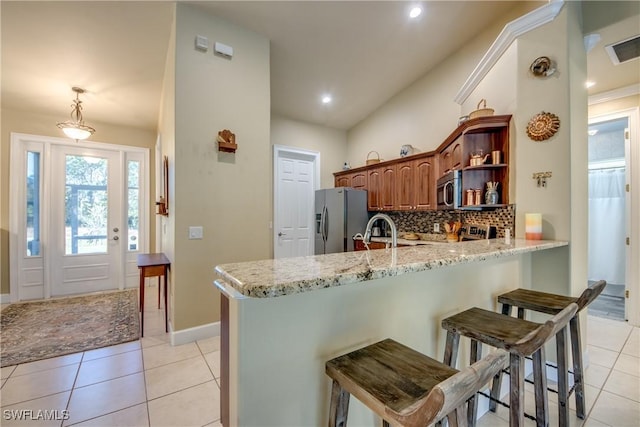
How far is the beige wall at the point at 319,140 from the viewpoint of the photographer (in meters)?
4.84

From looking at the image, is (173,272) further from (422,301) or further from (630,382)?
(630,382)

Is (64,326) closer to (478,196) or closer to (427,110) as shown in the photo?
(478,196)

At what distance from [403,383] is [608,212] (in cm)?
537

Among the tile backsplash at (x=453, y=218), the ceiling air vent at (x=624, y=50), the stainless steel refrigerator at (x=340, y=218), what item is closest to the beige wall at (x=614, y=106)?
the ceiling air vent at (x=624, y=50)

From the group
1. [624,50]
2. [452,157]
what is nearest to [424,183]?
[452,157]

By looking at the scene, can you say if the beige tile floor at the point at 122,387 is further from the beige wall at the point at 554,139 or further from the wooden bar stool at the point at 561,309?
the beige wall at the point at 554,139

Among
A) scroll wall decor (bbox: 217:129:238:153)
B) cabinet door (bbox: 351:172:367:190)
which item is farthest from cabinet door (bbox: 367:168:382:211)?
scroll wall decor (bbox: 217:129:238:153)

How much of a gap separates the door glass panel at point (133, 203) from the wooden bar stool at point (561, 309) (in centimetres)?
528

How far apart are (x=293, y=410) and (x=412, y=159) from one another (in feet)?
12.0

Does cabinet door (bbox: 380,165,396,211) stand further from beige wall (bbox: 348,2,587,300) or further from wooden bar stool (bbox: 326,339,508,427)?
wooden bar stool (bbox: 326,339,508,427)

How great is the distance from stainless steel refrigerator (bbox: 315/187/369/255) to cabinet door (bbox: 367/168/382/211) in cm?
9

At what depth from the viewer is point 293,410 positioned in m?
1.02

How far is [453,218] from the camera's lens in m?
3.74

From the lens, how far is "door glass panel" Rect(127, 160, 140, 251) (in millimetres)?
4633
